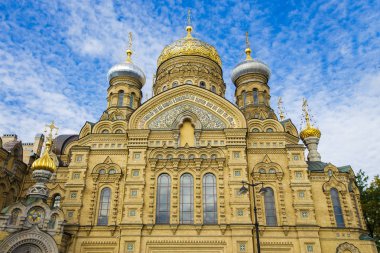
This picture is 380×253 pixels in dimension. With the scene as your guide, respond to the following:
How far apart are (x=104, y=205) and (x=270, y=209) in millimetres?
8215

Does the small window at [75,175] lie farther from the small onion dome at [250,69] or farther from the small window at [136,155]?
the small onion dome at [250,69]

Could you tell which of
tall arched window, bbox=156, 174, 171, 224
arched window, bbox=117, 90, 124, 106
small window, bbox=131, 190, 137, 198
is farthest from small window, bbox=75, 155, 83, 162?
arched window, bbox=117, 90, 124, 106

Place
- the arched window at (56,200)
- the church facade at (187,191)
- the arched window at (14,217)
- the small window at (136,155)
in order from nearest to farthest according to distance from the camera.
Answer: the arched window at (14,217)
the church facade at (187,191)
the small window at (136,155)
the arched window at (56,200)

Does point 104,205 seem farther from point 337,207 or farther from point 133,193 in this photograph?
point 337,207

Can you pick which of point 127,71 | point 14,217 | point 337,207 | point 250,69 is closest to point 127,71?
point 127,71

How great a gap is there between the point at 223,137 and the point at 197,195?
3.46 meters

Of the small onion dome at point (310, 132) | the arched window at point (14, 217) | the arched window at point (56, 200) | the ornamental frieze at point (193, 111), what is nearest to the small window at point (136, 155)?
the ornamental frieze at point (193, 111)

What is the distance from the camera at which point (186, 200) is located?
17422 mm

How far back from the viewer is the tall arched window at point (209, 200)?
55.6ft

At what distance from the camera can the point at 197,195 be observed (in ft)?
56.9

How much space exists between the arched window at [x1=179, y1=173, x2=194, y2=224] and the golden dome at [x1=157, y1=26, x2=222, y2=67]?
11.3 m

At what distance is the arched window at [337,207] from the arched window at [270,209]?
3.13 m

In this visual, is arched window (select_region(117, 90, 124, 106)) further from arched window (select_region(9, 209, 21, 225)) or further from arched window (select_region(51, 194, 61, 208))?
arched window (select_region(9, 209, 21, 225))

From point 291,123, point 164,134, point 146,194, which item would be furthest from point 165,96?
point 291,123
